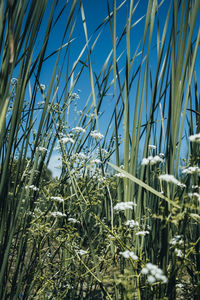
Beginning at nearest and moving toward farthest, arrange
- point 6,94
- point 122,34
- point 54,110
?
point 6,94, point 122,34, point 54,110

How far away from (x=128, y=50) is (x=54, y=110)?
93cm

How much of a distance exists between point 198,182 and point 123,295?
448mm

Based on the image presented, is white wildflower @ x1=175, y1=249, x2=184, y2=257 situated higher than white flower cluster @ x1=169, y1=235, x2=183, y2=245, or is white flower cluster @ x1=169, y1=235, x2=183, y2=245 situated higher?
white flower cluster @ x1=169, y1=235, x2=183, y2=245

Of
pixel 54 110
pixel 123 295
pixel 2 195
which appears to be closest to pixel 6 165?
pixel 2 195

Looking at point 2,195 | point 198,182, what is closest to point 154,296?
point 198,182

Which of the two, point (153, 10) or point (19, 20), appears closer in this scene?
point (19, 20)

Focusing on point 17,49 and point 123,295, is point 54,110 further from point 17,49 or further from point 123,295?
point 123,295

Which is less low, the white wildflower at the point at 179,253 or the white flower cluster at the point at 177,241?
the white flower cluster at the point at 177,241

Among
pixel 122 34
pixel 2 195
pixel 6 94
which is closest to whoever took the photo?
pixel 6 94

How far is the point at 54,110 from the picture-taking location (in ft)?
5.80

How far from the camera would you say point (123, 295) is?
759mm

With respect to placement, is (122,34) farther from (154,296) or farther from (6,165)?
(154,296)

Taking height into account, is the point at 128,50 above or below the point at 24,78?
above

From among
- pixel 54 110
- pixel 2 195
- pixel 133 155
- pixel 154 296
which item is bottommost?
pixel 154 296
